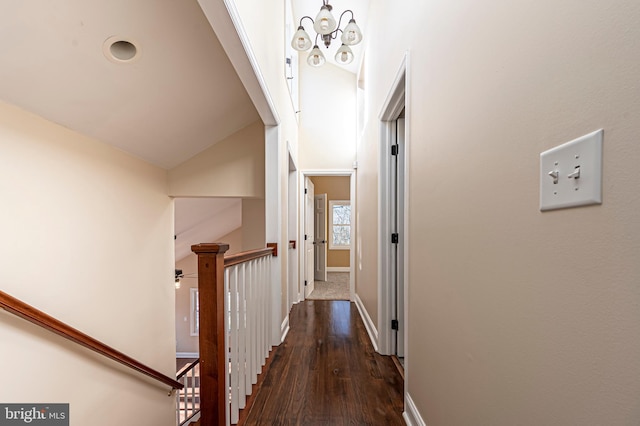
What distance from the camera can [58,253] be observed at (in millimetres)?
2162

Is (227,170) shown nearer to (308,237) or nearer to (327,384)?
(308,237)

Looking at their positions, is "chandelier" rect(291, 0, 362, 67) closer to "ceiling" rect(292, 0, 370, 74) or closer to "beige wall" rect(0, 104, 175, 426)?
"ceiling" rect(292, 0, 370, 74)

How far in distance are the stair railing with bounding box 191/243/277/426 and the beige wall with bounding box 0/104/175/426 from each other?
1286mm

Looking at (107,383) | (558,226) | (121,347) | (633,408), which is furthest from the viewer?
(121,347)

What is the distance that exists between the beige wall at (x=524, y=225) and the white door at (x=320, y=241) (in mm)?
5253

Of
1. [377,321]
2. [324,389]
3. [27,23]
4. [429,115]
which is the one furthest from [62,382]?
[429,115]

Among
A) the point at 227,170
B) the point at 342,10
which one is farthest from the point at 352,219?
the point at 342,10

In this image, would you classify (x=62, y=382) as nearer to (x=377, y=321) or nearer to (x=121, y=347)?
(x=121, y=347)

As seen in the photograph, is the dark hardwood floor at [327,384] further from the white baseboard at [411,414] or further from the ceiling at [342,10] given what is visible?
the ceiling at [342,10]

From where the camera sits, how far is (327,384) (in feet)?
7.26

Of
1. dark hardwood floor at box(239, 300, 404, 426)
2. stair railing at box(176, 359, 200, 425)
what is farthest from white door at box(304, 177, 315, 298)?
stair railing at box(176, 359, 200, 425)

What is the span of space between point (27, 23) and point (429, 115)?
2.01m

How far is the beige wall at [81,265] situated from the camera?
188 cm

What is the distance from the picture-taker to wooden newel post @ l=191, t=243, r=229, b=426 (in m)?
1.33
